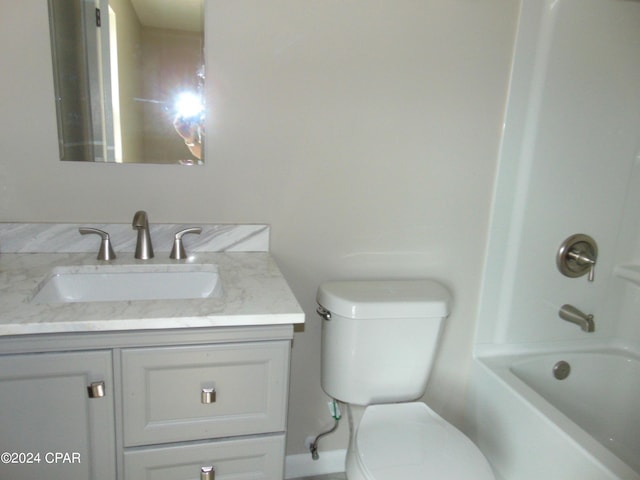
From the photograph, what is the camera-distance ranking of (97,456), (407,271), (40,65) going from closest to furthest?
(97,456), (40,65), (407,271)

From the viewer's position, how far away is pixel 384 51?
4.69 feet

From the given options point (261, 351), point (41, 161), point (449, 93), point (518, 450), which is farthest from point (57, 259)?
point (518, 450)

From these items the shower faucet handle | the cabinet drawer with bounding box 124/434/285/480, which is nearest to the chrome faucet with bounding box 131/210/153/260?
the cabinet drawer with bounding box 124/434/285/480

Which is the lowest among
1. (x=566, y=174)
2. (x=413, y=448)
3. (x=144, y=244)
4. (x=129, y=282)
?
(x=413, y=448)

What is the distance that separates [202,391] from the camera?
1014 millimetres

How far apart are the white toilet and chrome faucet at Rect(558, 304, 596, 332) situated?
1.98ft

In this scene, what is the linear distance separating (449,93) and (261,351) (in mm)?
1100

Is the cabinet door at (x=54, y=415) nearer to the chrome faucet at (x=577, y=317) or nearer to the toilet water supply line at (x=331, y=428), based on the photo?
the toilet water supply line at (x=331, y=428)

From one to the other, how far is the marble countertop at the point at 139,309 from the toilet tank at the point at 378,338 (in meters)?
0.28

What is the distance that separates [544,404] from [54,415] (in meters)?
1.40

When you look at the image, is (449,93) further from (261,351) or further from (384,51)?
(261,351)

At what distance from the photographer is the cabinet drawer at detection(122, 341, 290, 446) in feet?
3.22

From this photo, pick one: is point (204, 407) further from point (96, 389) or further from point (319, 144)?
point (319, 144)

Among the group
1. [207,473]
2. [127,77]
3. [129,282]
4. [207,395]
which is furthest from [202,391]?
[127,77]
